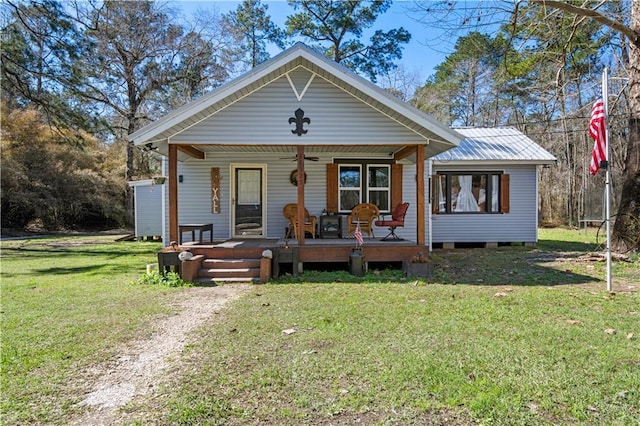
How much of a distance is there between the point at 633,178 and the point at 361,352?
28.1 feet

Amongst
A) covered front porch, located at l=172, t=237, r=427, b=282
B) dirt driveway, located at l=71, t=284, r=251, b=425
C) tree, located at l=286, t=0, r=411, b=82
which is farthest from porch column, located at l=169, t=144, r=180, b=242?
tree, located at l=286, t=0, r=411, b=82

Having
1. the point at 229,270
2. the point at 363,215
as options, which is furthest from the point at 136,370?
the point at 363,215

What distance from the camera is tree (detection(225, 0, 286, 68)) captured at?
73.6ft

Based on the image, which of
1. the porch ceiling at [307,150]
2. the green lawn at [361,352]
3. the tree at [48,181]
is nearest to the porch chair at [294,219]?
the porch ceiling at [307,150]

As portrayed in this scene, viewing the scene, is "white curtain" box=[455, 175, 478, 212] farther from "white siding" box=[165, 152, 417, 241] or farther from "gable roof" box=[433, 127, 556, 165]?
"white siding" box=[165, 152, 417, 241]

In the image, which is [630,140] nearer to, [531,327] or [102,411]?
[531,327]

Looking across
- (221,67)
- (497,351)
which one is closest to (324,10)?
(221,67)

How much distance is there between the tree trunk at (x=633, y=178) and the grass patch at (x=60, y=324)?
9.49 metres

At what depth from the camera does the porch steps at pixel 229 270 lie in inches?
283

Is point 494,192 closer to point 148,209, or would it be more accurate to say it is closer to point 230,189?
point 230,189

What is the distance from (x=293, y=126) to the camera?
7.67m

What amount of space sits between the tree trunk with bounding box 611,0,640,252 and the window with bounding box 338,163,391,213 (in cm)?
529

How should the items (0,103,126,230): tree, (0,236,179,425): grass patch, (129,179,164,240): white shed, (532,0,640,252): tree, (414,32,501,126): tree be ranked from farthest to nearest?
(414,32,501,126): tree < (0,103,126,230): tree < (129,179,164,240): white shed < (532,0,640,252): tree < (0,236,179,425): grass patch

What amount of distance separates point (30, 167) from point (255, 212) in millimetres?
15441
